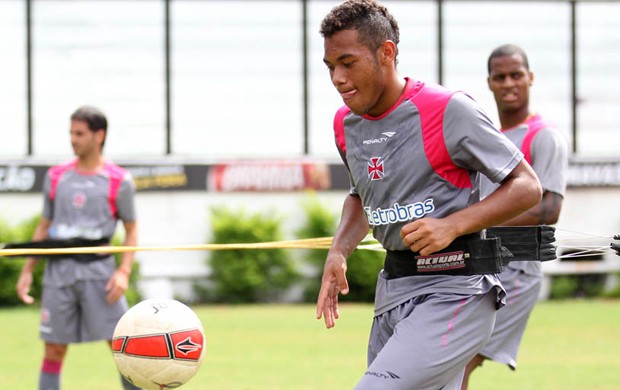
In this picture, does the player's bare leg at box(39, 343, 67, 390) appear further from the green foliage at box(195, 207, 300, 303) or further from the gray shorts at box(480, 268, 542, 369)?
the green foliage at box(195, 207, 300, 303)

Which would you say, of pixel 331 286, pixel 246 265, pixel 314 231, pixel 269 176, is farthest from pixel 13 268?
pixel 331 286

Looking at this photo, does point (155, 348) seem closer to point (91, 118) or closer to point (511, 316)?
point (511, 316)

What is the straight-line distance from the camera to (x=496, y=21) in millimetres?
22406

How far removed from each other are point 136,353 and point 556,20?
17448 mm

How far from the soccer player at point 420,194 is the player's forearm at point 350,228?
37 centimetres

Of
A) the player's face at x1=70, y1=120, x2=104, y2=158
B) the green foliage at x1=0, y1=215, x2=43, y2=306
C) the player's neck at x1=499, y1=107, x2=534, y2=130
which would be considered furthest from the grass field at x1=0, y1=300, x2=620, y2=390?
the player's neck at x1=499, y1=107, x2=534, y2=130

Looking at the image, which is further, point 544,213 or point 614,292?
point 614,292

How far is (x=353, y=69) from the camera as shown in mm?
5152

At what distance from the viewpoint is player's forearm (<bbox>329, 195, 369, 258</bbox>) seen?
5746 mm

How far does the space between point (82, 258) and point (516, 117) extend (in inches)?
155

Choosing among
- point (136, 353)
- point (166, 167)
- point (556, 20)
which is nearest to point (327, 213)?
point (166, 167)

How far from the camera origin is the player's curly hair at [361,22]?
515cm

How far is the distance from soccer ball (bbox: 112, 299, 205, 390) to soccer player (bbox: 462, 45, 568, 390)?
183cm

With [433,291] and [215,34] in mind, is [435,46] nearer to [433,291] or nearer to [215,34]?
[215,34]
